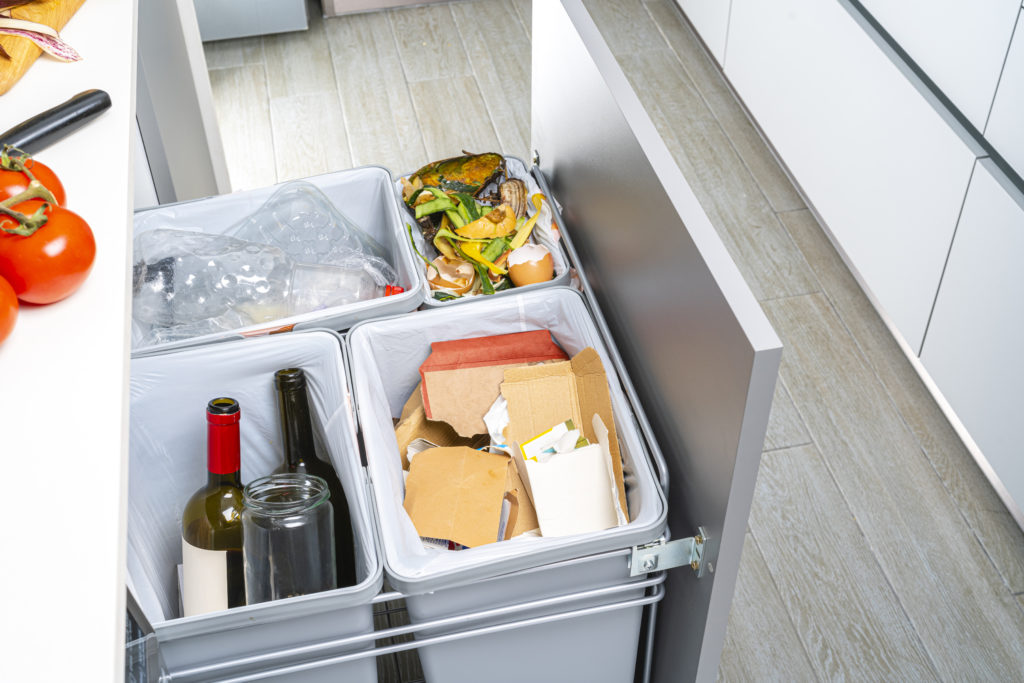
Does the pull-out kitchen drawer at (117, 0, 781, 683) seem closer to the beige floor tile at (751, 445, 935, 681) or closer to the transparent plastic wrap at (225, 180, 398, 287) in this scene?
the transparent plastic wrap at (225, 180, 398, 287)

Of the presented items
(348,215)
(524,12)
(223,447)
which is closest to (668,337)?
(223,447)

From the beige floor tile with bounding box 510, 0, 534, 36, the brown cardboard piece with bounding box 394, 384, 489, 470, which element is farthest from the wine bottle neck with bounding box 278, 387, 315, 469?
the beige floor tile with bounding box 510, 0, 534, 36

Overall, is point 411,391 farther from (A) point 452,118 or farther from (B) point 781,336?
(A) point 452,118

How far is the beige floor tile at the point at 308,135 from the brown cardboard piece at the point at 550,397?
152cm

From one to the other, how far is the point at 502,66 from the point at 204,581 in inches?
86.3

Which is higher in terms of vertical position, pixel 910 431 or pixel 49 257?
pixel 49 257

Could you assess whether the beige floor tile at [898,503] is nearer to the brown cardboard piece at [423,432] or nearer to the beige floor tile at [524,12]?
the brown cardboard piece at [423,432]

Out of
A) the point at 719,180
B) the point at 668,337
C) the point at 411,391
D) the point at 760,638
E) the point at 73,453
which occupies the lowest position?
the point at 760,638

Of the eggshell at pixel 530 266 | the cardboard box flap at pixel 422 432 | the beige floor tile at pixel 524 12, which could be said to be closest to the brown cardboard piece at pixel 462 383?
the cardboard box flap at pixel 422 432

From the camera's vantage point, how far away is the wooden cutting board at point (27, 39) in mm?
967

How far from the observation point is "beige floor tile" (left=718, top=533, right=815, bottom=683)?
146cm

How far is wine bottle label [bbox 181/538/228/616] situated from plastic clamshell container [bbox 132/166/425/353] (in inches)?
10.0

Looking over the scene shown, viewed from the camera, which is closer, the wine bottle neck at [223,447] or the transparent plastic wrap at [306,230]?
the wine bottle neck at [223,447]

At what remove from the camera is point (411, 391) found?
1.19 m
